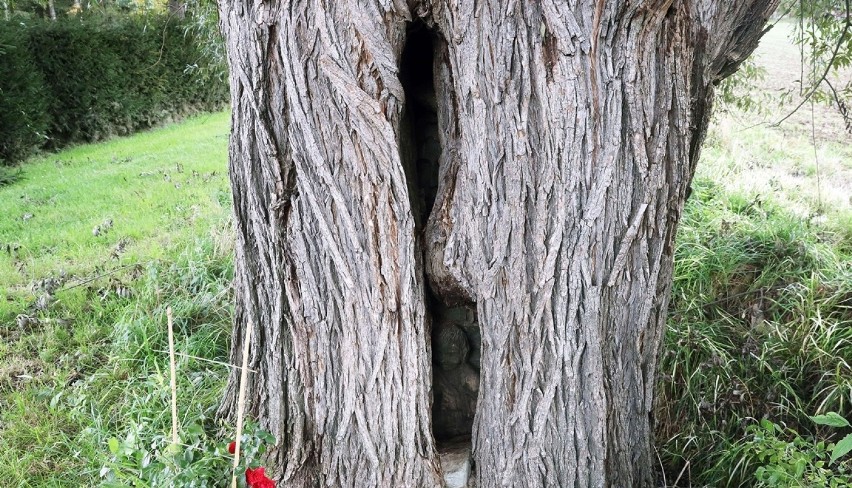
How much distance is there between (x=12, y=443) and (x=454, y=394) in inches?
80.7

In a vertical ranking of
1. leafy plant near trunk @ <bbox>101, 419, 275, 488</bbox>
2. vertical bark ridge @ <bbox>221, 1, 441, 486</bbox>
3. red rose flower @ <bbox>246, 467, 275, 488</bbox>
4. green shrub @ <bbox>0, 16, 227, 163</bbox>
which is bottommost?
leafy plant near trunk @ <bbox>101, 419, 275, 488</bbox>

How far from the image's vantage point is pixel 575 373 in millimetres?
2209

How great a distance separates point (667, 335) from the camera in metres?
3.28

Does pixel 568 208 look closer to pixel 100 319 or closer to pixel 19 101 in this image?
pixel 100 319

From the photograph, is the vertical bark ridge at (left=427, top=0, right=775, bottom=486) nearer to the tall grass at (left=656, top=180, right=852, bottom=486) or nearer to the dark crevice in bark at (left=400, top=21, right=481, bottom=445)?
the dark crevice in bark at (left=400, top=21, right=481, bottom=445)

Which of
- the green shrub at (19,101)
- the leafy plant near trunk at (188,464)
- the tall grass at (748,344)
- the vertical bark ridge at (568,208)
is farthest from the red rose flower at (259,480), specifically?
the green shrub at (19,101)

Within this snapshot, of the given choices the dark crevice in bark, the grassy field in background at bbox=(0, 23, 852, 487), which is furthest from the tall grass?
the dark crevice in bark

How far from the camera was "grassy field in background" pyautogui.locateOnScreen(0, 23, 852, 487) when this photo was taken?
2.88 m

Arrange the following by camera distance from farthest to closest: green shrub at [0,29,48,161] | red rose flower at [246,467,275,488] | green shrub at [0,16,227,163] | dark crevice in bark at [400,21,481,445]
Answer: green shrub at [0,16,227,163]
green shrub at [0,29,48,161]
dark crevice in bark at [400,21,481,445]
red rose flower at [246,467,275,488]

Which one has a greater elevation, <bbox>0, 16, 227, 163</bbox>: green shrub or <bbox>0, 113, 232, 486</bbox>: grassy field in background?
<bbox>0, 16, 227, 163</bbox>: green shrub

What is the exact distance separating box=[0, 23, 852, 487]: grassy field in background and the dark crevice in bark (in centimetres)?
93

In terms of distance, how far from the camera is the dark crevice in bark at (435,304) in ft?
8.12

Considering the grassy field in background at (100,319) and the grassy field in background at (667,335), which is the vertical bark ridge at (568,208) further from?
the grassy field in background at (100,319)

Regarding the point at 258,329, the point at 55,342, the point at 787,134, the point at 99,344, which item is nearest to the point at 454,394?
the point at 258,329
